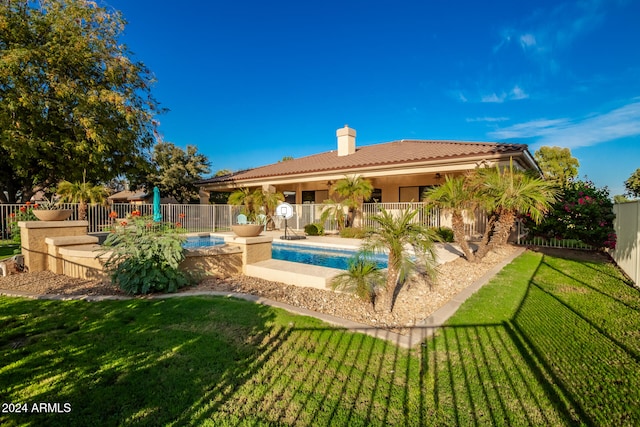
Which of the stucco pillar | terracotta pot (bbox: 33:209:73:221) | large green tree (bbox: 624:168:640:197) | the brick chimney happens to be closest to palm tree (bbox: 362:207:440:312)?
the stucco pillar

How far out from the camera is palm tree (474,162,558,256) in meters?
7.89

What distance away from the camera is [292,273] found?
655cm

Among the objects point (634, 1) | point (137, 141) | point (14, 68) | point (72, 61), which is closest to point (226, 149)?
point (137, 141)

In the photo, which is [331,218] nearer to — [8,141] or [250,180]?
[250,180]

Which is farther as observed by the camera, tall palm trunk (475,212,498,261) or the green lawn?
tall palm trunk (475,212,498,261)

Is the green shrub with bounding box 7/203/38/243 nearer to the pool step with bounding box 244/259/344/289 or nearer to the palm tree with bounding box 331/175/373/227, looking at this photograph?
the pool step with bounding box 244/259/344/289

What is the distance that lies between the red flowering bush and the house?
2151mm

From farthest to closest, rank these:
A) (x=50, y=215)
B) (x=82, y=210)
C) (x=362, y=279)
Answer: (x=82, y=210) < (x=50, y=215) < (x=362, y=279)

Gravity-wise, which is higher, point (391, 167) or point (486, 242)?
point (391, 167)

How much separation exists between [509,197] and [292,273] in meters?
6.02

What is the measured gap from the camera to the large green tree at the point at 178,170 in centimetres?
2873

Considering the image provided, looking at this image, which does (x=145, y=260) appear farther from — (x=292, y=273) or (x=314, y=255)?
(x=314, y=255)

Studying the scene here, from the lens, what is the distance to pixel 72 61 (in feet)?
52.6

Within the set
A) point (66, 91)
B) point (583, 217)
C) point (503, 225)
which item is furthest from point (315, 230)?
point (66, 91)
